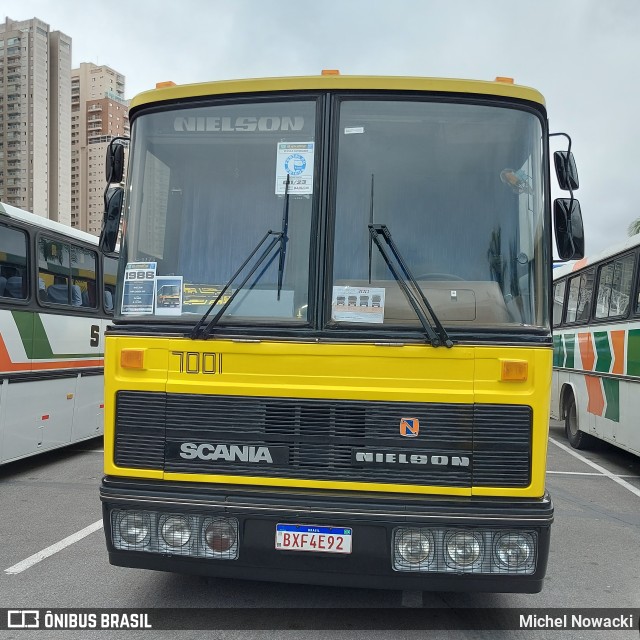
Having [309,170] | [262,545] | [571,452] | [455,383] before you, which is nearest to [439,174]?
[309,170]

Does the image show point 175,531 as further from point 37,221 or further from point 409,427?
point 37,221

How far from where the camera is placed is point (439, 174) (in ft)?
12.6

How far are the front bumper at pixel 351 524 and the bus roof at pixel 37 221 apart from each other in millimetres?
5094

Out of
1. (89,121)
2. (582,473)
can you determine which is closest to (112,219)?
(582,473)

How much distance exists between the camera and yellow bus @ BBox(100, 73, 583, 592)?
138 inches

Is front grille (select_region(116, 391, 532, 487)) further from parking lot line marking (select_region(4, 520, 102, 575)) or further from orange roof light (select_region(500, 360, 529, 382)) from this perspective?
parking lot line marking (select_region(4, 520, 102, 575))

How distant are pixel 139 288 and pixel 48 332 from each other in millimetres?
4753

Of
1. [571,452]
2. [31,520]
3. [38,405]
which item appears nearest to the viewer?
[31,520]

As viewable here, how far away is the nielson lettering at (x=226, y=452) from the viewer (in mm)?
3611

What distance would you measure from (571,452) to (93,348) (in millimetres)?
7472

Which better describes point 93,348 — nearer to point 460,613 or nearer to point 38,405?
point 38,405

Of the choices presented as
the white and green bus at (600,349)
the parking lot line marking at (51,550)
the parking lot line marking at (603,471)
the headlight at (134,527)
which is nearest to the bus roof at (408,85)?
the headlight at (134,527)

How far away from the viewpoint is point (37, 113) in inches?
2815

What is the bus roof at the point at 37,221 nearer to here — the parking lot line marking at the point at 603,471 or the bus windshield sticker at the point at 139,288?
the bus windshield sticker at the point at 139,288
